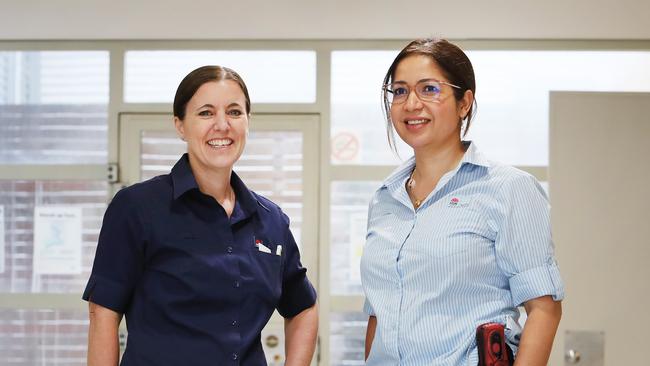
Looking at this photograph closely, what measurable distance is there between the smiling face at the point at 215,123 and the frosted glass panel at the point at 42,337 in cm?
231

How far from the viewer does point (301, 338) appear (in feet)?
6.48

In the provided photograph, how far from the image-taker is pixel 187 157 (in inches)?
73.5

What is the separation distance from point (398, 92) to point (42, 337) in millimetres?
2853

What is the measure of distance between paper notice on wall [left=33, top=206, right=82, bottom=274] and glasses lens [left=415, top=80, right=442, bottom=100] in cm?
260

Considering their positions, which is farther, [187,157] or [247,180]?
[247,180]

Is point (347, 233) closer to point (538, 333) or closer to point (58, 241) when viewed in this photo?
point (58, 241)

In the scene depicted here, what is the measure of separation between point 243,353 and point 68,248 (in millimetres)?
2319

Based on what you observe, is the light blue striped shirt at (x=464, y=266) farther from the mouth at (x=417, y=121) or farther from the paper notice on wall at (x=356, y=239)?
the paper notice on wall at (x=356, y=239)

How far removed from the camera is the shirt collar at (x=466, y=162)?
1.69 m

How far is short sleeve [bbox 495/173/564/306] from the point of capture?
1544 millimetres
